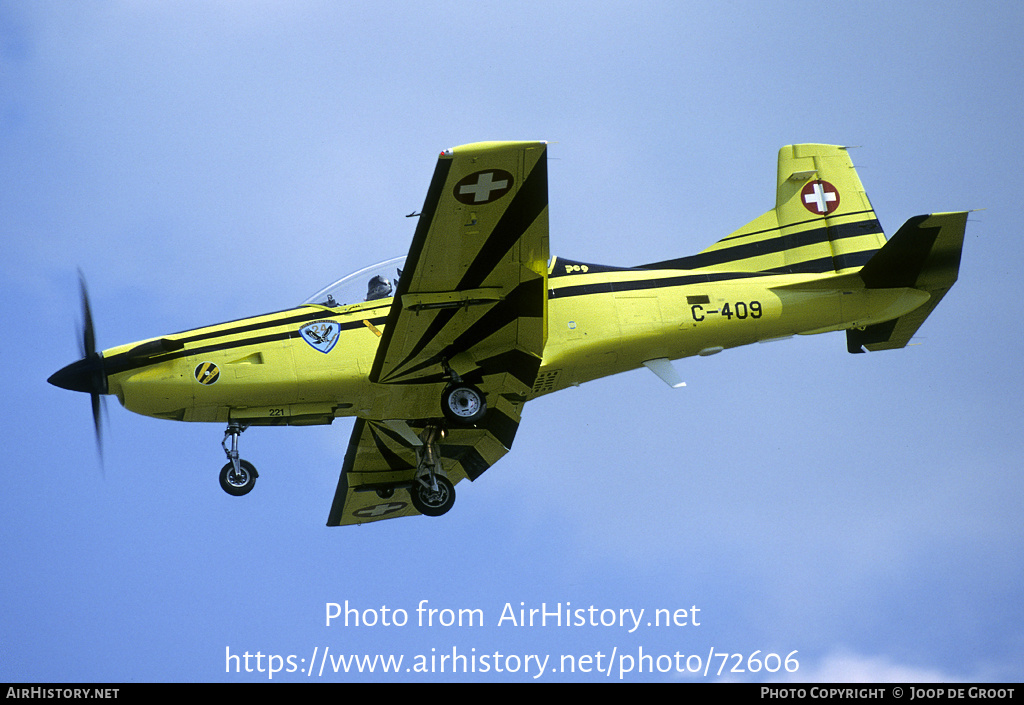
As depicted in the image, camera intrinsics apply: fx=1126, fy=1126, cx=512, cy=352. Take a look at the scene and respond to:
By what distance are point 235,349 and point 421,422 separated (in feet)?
10.7

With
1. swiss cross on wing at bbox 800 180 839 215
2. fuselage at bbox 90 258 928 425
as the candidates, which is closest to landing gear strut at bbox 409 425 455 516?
fuselage at bbox 90 258 928 425

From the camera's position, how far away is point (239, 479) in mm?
14859

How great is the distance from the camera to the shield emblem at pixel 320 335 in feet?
48.8

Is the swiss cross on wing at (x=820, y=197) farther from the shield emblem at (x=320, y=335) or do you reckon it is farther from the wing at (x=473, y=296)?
the shield emblem at (x=320, y=335)

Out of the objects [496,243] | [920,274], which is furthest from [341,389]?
[920,274]

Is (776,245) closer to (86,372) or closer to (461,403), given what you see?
(461,403)

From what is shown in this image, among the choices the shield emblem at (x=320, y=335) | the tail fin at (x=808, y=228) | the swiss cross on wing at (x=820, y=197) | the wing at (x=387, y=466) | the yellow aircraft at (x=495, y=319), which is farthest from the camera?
the wing at (x=387, y=466)

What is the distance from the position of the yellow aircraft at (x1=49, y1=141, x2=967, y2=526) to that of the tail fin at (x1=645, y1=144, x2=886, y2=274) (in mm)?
31

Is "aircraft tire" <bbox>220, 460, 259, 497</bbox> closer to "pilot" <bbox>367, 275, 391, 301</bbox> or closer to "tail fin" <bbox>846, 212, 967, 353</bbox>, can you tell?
"pilot" <bbox>367, 275, 391, 301</bbox>

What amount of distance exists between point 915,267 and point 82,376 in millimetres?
11534

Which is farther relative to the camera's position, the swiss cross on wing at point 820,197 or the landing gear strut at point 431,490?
the swiss cross on wing at point 820,197

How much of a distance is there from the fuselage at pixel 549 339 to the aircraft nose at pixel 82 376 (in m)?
0.14

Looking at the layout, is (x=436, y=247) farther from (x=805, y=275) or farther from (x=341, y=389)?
(x=805, y=275)

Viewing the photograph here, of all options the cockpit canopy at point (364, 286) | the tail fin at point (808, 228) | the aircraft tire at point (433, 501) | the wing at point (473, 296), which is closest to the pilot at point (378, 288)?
the cockpit canopy at point (364, 286)
